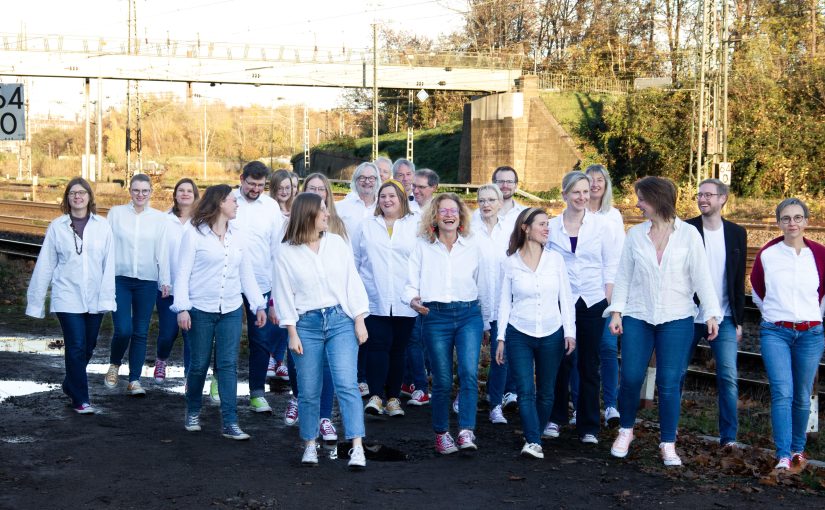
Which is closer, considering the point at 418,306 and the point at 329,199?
the point at 418,306

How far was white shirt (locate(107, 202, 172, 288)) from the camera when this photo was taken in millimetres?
9625

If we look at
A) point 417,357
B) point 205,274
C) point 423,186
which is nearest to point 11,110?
point 423,186

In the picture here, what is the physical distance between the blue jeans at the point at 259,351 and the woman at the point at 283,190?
976 millimetres

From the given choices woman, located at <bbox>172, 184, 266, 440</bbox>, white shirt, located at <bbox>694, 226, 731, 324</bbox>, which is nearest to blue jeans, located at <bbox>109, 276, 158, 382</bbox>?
woman, located at <bbox>172, 184, 266, 440</bbox>

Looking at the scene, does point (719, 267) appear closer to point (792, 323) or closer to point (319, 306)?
point (792, 323)

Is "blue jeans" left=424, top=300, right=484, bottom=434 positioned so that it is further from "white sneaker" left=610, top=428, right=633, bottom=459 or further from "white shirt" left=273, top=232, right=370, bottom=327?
"white sneaker" left=610, top=428, right=633, bottom=459

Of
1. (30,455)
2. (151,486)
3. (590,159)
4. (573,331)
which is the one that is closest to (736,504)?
(573,331)

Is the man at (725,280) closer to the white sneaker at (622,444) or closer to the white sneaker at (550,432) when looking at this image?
the white sneaker at (622,444)

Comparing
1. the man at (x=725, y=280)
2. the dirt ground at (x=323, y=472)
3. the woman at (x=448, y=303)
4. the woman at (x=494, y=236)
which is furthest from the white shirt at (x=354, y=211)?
the man at (x=725, y=280)

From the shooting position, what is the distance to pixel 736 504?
247 inches

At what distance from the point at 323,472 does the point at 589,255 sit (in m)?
2.80

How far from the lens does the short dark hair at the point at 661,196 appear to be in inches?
289

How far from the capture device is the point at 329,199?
7723 millimetres

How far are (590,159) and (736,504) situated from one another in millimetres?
40146
